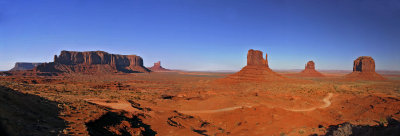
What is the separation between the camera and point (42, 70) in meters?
90.2

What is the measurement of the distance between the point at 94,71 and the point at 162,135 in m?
116

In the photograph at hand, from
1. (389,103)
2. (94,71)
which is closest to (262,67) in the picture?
(389,103)

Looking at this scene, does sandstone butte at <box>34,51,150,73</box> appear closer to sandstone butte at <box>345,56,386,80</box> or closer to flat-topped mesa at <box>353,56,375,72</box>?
sandstone butte at <box>345,56,386,80</box>

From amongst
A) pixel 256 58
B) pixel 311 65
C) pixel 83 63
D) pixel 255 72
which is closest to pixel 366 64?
pixel 311 65

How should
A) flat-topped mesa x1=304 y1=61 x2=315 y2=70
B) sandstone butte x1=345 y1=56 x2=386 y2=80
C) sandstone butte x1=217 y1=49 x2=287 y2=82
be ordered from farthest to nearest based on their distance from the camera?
flat-topped mesa x1=304 y1=61 x2=315 y2=70 < sandstone butte x1=345 y1=56 x2=386 y2=80 < sandstone butte x1=217 y1=49 x2=287 y2=82

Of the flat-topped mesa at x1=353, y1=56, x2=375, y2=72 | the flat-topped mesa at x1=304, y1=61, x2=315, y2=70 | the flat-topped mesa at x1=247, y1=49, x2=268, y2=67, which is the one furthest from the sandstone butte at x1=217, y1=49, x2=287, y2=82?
the flat-topped mesa at x1=304, y1=61, x2=315, y2=70

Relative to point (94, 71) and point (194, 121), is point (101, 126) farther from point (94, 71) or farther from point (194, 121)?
point (94, 71)

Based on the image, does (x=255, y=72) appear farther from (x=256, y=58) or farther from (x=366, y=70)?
(x=366, y=70)

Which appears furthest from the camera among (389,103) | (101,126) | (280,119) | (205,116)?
(389,103)

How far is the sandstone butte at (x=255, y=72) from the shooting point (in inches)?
2226

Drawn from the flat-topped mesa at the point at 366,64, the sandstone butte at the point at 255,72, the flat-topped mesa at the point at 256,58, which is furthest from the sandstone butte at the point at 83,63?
the flat-topped mesa at the point at 366,64

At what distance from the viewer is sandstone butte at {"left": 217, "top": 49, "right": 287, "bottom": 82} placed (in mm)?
56531

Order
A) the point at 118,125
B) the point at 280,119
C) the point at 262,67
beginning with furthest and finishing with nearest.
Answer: the point at 262,67 → the point at 280,119 → the point at 118,125

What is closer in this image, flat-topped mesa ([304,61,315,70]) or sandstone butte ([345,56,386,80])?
sandstone butte ([345,56,386,80])
